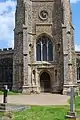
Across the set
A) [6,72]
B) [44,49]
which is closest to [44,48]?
[44,49]

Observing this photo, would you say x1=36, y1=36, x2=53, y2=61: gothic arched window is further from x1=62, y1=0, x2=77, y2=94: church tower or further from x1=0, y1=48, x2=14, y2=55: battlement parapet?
x1=0, y1=48, x2=14, y2=55: battlement parapet

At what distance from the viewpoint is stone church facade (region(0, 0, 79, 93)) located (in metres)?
34.0

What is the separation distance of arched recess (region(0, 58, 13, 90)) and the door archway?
21.4 feet

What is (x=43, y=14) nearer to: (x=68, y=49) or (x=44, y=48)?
(x=44, y=48)

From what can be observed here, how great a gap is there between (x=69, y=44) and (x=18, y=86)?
808 cm

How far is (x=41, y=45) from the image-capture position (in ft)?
118

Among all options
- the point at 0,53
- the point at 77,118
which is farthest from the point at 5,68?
the point at 77,118

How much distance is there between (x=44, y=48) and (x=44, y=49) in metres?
0.13

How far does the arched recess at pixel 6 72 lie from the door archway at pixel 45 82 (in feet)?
21.4

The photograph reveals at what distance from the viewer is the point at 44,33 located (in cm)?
3594

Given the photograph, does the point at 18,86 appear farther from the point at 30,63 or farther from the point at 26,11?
the point at 26,11

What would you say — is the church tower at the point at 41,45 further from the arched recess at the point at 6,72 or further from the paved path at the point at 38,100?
the paved path at the point at 38,100

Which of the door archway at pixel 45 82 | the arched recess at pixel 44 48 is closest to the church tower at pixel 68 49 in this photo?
the arched recess at pixel 44 48

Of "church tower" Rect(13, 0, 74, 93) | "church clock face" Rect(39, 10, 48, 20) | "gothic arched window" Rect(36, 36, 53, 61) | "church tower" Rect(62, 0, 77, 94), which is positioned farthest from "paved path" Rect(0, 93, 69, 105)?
"church clock face" Rect(39, 10, 48, 20)
